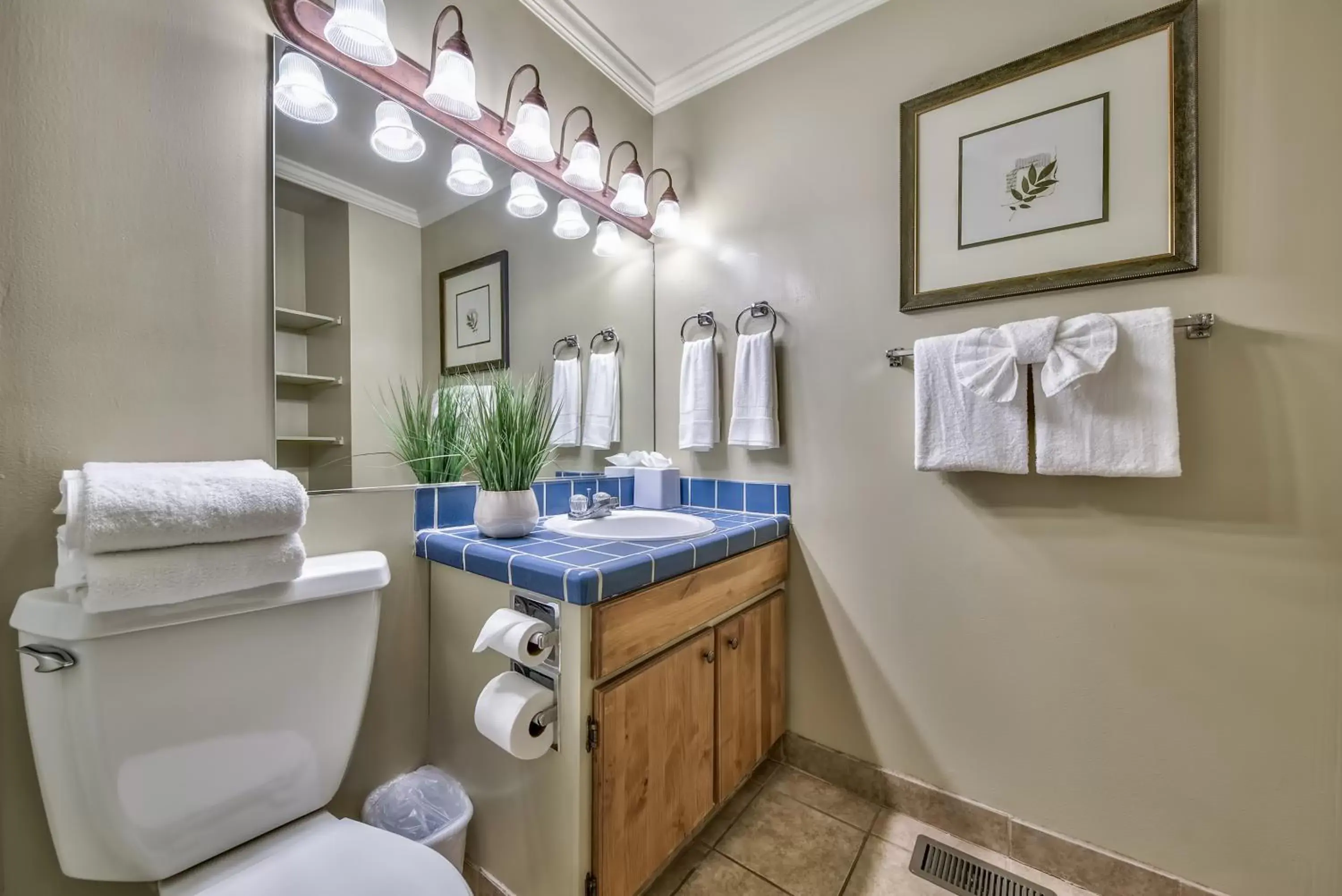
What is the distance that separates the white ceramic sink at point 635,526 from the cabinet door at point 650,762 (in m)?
0.26

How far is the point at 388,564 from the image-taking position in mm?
1116

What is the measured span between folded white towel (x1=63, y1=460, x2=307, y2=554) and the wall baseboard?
1.51m

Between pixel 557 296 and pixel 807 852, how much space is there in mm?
1683

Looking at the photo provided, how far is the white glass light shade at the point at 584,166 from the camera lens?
1464mm

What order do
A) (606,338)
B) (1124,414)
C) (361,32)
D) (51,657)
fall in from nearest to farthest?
(51,657)
(361,32)
(1124,414)
(606,338)

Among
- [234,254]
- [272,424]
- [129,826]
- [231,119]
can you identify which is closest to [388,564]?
[272,424]

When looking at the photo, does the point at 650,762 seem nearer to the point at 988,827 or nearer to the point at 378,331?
the point at 988,827

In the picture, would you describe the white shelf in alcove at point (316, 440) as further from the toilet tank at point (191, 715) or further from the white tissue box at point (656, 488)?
the white tissue box at point (656, 488)

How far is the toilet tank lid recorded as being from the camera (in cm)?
68

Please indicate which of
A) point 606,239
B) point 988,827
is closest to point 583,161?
point 606,239

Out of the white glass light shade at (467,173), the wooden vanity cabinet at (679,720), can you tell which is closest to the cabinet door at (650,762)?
the wooden vanity cabinet at (679,720)

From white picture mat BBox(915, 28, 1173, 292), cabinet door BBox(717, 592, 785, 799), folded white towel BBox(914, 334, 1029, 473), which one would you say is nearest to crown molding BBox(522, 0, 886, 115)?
white picture mat BBox(915, 28, 1173, 292)

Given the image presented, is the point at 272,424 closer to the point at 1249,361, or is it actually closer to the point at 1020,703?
the point at 1020,703

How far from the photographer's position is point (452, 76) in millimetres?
1103
